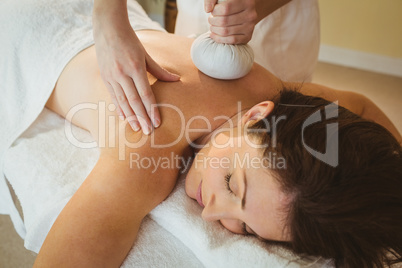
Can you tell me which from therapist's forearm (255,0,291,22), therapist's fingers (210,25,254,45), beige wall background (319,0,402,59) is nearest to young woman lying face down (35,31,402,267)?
therapist's fingers (210,25,254,45)

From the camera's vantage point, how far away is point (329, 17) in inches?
108

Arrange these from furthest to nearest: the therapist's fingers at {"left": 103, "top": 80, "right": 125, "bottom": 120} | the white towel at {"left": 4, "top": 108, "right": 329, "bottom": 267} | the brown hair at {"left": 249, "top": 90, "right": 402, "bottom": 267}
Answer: the therapist's fingers at {"left": 103, "top": 80, "right": 125, "bottom": 120} < the white towel at {"left": 4, "top": 108, "right": 329, "bottom": 267} < the brown hair at {"left": 249, "top": 90, "right": 402, "bottom": 267}

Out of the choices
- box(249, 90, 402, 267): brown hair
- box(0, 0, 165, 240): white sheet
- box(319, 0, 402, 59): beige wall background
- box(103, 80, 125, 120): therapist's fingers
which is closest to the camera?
box(249, 90, 402, 267): brown hair

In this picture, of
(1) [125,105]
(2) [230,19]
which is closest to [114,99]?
(1) [125,105]

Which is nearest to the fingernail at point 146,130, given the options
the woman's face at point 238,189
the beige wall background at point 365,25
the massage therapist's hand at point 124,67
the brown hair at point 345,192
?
the massage therapist's hand at point 124,67

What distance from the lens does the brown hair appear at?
66 cm

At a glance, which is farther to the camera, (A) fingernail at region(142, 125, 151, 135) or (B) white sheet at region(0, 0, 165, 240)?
(B) white sheet at region(0, 0, 165, 240)

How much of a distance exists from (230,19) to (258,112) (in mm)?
265

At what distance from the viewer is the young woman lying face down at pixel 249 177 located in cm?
68

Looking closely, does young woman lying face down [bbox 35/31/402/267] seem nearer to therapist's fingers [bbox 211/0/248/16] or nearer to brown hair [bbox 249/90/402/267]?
brown hair [bbox 249/90/402/267]

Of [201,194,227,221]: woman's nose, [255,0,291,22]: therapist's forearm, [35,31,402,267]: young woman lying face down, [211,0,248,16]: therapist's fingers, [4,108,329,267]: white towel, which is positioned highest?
[211,0,248,16]: therapist's fingers

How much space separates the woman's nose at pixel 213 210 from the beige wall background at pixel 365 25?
242 cm

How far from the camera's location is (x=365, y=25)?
2.66m

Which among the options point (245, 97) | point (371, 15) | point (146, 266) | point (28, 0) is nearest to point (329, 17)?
point (371, 15)
